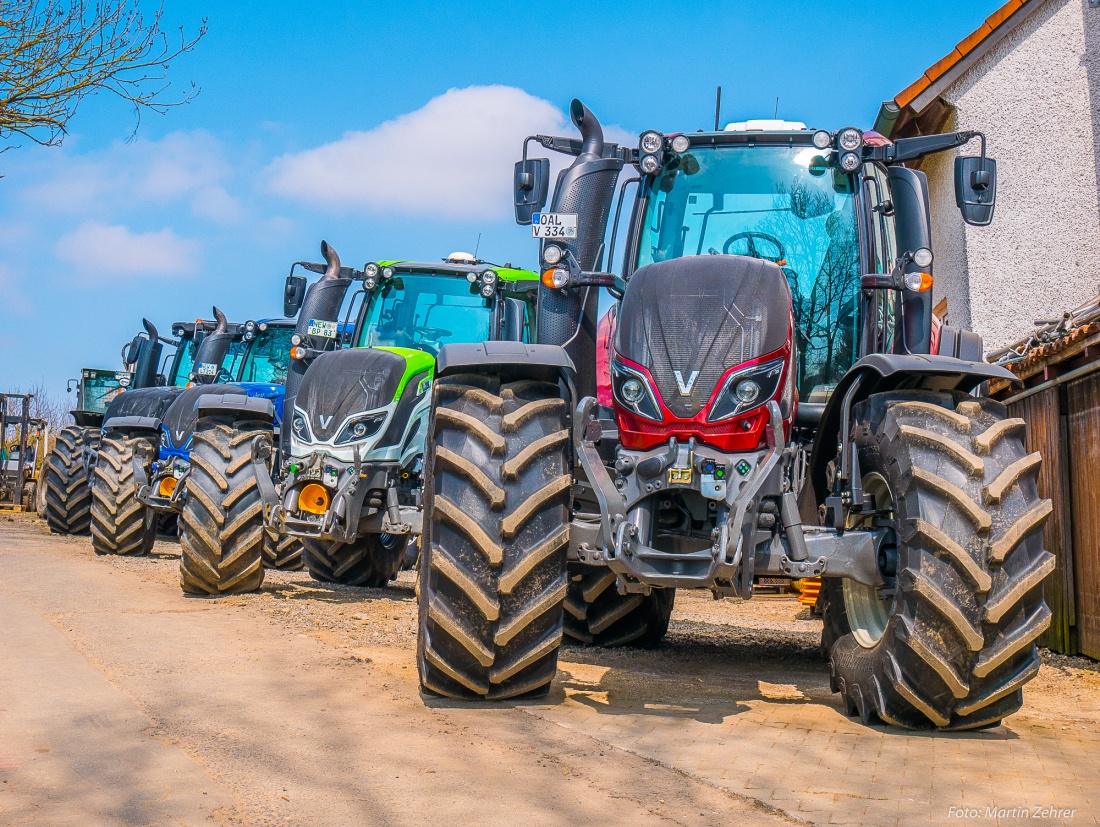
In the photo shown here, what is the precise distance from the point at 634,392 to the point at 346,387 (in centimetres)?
485

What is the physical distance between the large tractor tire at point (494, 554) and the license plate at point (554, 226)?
1.36 m

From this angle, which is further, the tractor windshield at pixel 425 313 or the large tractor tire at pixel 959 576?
the tractor windshield at pixel 425 313

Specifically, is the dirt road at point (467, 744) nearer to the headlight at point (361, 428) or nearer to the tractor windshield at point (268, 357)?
the headlight at point (361, 428)

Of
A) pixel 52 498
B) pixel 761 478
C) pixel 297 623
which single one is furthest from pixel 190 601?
pixel 52 498

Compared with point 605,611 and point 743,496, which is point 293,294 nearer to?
point 605,611

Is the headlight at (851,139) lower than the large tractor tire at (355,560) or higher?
higher

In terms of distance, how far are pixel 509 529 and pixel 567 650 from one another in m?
2.26

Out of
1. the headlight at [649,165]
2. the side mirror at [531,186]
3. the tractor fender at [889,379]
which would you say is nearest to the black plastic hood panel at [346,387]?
the side mirror at [531,186]

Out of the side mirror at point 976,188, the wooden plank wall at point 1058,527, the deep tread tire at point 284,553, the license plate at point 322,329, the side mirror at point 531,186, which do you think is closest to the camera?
the side mirror at point 976,188

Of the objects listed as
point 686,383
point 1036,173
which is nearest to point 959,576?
point 686,383

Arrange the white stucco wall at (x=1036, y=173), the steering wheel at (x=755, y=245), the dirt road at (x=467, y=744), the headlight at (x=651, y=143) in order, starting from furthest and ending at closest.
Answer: the white stucco wall at (x=1036, y=173)
the headlight at (x=651, y=143)
the steering wheel at (x=755, y=245)
the dirt road at (x=467, y=744)

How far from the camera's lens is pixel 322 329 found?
10648mm

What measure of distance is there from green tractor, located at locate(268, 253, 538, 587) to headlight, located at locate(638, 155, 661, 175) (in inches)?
114

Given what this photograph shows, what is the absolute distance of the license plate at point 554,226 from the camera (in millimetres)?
6090
